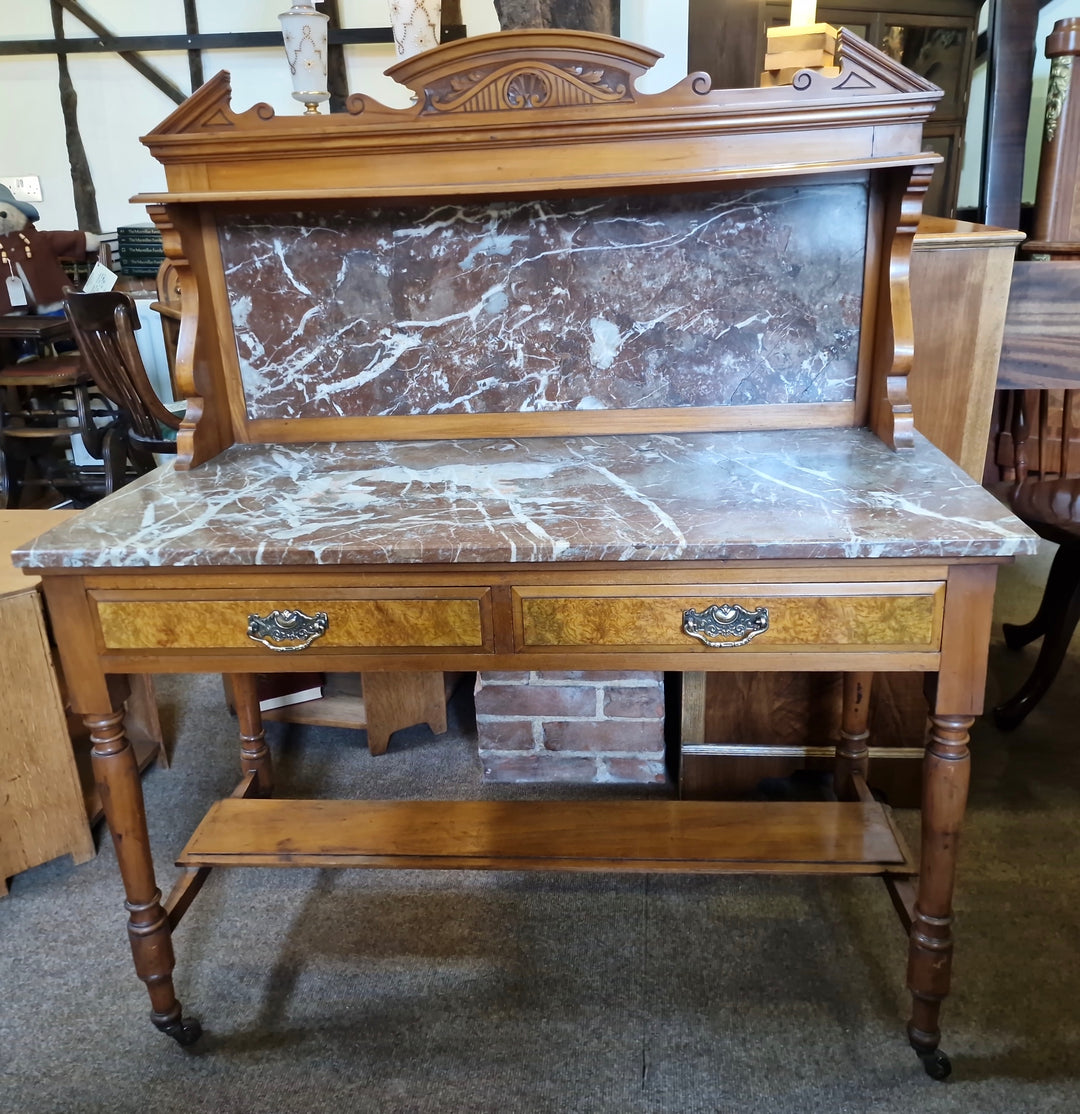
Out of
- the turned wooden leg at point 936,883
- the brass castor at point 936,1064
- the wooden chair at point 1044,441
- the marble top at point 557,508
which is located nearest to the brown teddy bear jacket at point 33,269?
the marble top at point 557,508

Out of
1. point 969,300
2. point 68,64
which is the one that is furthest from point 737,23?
point 68,64

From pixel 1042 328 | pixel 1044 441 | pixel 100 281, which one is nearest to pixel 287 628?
pixel 1042 328

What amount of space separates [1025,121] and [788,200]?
0.66 meters

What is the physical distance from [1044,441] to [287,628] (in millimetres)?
2018

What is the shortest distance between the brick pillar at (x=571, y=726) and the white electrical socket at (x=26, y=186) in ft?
17.3

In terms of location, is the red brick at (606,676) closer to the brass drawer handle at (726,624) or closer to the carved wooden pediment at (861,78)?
the brass drawer handle at (726,624)

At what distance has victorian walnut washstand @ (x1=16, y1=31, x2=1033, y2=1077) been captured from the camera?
1.19 metres

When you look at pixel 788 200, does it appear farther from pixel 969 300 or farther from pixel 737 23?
pixel 737 23

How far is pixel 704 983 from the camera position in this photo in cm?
156

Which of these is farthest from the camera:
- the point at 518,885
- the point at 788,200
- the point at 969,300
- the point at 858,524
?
the point at 518,885

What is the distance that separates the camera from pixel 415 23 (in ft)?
5.40

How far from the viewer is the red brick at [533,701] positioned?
6.56 ft

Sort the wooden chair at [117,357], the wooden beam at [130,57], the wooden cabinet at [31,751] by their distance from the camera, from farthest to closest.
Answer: the wooden beam at [130,57], the wooden chair at [117,357], the wooden cabinet at [31,751]

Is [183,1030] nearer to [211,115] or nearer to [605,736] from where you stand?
[605,736]
